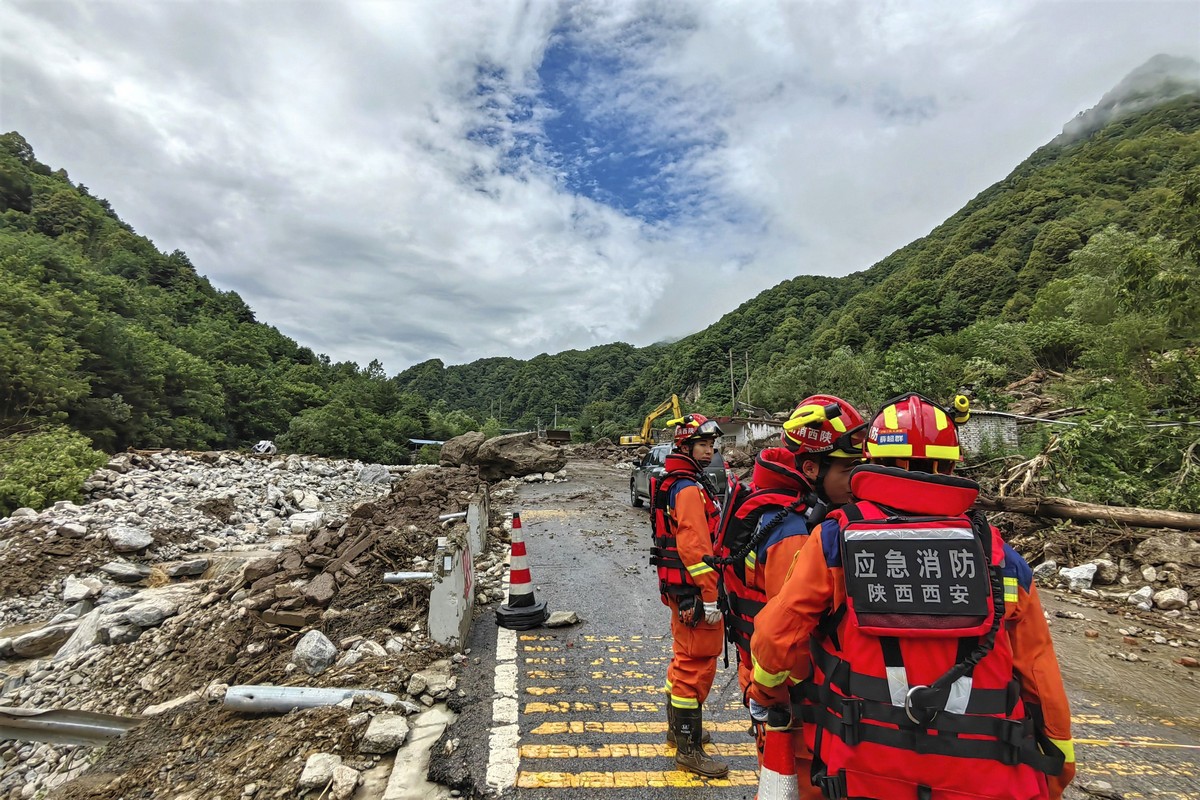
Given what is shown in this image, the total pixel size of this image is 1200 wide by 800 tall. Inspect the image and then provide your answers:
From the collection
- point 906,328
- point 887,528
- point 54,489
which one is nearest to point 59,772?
point 887,528

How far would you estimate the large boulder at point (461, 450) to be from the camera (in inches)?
884

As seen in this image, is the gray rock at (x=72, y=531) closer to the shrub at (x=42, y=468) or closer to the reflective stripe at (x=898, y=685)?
the shrub at (x=42, y=468)

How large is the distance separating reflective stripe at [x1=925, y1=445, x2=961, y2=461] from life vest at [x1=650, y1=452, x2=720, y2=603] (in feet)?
5.60

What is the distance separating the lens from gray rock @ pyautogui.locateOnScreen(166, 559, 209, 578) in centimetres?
1103

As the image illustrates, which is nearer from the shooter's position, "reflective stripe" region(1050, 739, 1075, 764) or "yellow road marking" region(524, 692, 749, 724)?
"reflective stripe" region(1050, 739, 1075, 764)

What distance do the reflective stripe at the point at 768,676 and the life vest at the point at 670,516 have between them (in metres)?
1.31

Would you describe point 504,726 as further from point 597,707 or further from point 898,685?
point 898,685

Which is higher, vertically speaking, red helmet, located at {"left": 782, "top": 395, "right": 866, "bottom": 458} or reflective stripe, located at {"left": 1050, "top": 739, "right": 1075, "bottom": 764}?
red helmet, located at {"left": 782, "top": 395, "right": 866, "bottom": 458}

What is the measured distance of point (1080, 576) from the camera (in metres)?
6.96

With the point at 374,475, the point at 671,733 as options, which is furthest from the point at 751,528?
the point at 374,475

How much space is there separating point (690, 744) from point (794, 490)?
5.69 feet

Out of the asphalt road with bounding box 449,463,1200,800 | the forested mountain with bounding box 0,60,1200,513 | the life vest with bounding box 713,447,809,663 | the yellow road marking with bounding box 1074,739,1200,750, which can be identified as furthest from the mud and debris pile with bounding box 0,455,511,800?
the forested mountain with bounding box 0,60,1200,513

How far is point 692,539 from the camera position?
10.4ft

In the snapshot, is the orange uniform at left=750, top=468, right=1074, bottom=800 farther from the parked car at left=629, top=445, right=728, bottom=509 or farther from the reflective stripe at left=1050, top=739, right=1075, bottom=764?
the parked car at left=629, top=445, right=728, bottom=509
